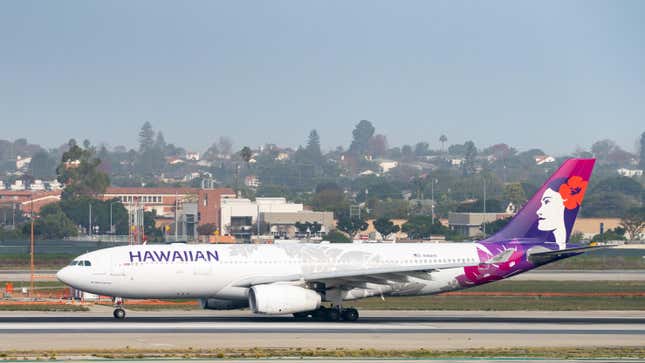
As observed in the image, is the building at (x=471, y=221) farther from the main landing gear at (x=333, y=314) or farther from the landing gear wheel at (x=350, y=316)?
the landing gear wheel at (x=350, y=316)

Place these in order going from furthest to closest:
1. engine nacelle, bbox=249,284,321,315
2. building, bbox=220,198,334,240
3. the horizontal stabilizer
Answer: building, bbox=220,198,334,240 < the horizontal stabilizer < engine nacelle, bbox=249,284,321,315

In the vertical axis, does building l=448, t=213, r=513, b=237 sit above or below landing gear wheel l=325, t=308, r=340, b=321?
above

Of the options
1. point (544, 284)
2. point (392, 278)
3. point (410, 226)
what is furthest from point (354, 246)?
point (410, 226)

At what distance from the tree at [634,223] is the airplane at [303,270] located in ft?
324

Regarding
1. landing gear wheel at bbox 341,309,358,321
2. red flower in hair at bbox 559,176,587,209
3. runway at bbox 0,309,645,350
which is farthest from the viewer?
red flower in hair at bbox 559,176,587,209

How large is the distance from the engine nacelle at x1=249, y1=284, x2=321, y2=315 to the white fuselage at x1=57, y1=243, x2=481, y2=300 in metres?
1.58

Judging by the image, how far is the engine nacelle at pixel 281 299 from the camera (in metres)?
48.5

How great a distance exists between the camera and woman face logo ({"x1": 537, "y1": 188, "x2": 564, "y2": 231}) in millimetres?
54812

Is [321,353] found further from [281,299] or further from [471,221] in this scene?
[471,221]

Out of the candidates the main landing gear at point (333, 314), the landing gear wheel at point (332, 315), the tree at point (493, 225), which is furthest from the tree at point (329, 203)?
the landing gear wheel at point (332, 315)

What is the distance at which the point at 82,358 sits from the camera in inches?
1430

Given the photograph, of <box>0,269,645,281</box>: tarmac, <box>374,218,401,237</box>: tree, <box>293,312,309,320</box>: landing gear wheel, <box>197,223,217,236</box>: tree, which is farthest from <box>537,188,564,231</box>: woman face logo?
<box>197,223,217,236</box>: tree

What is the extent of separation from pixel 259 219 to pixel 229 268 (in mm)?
105891

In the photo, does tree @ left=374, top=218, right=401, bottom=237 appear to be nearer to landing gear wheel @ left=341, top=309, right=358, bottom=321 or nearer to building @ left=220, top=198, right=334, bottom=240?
building @ left=220, top=198, right=334, bottom=240
